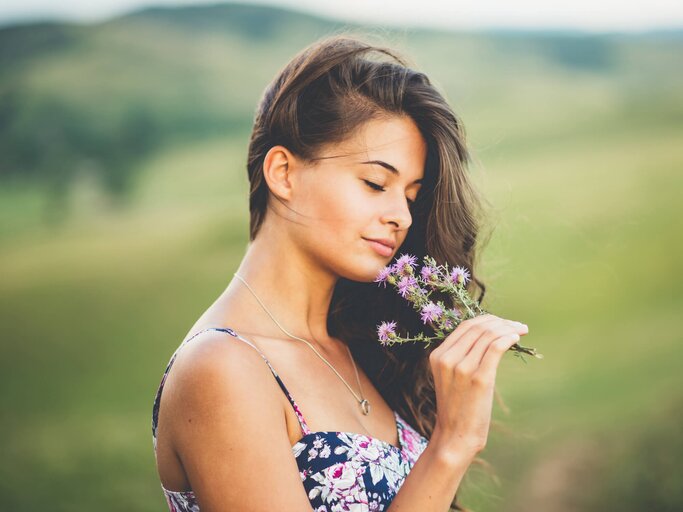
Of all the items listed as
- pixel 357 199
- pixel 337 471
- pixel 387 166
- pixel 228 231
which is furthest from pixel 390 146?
pixel 228 231

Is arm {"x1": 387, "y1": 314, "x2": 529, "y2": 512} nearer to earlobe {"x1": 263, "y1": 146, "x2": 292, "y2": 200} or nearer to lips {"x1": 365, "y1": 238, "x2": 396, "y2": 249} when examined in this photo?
lips {"x1": 365, "y1": 238, "x2": 396, "y2": 249}

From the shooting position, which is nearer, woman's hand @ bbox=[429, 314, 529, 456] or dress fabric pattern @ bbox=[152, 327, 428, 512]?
woman's hand @ bbox=[429, 314, 529, 456]

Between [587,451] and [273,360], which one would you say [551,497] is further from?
[273,360]

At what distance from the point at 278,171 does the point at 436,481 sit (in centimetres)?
97

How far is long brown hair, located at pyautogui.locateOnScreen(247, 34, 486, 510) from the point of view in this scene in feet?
6.95

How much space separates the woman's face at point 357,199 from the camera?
201 centimetres

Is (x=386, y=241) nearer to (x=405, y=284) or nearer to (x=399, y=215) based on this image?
(x=399, y=215)

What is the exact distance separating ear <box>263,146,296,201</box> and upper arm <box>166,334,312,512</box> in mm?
557

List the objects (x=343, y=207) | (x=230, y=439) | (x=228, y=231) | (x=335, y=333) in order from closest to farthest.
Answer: (x=230, y=439), (x=343, y=207), (x=335, y=333), (x=228, y=231)

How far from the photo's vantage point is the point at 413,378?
2.59 m

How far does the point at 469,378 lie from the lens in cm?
165

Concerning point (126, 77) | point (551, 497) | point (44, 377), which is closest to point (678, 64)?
point (551, 497)

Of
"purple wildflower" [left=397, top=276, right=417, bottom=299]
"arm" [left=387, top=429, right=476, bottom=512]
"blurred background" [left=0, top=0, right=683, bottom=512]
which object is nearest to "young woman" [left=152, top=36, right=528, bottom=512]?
"arm" [left=387, top=429, right=476, bottom=512]

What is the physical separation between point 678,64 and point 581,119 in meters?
1.08
